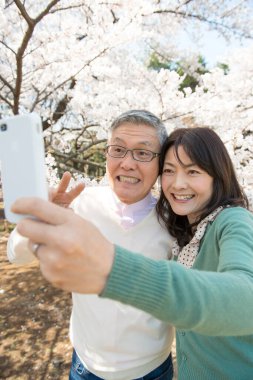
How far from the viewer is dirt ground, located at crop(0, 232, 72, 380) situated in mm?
3062

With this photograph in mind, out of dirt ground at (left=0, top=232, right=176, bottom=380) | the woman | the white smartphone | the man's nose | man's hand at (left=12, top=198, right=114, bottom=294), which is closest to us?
man's hand at (left=12, top=198, right=114, bottom=294)

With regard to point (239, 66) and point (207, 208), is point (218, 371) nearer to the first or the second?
point (207, 208)

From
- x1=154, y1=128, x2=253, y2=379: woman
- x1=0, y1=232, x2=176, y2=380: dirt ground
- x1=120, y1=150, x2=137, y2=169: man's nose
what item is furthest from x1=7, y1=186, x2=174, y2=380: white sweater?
x1=0, y1=232, x2=176, y2=380: dirt ground

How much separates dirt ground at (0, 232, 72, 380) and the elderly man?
5.20 feet

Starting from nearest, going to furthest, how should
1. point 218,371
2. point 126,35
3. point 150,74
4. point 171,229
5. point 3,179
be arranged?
point 3,179
point 218,371
point 171,229
point 126,35
point 150,74

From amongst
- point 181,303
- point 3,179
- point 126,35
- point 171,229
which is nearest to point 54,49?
point 126,35

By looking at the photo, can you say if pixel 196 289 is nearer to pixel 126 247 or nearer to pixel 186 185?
pixel 186 185

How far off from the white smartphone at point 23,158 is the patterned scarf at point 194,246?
841mm

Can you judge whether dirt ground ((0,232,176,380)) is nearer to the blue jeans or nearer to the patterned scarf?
the blue jeans

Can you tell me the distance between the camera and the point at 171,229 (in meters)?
1.63

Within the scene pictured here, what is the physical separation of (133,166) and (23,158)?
3.13ft

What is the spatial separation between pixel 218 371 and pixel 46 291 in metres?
3.71

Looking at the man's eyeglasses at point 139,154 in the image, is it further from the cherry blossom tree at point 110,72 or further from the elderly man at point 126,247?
the cherry blossom tree at point 110,72

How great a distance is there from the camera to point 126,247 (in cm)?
158
